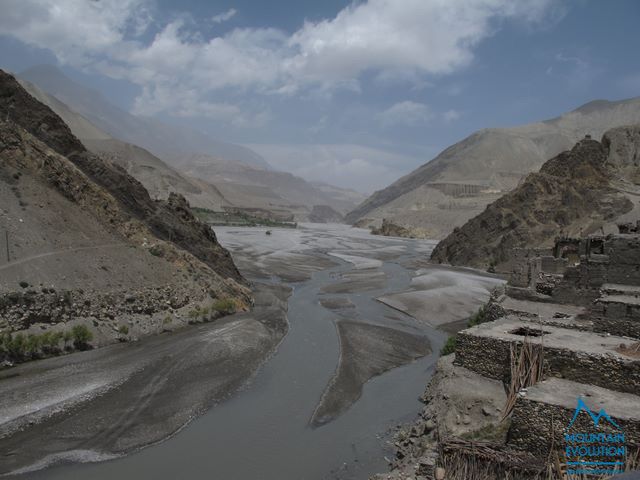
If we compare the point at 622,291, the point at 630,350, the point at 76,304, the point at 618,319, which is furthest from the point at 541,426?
the point at 76,304

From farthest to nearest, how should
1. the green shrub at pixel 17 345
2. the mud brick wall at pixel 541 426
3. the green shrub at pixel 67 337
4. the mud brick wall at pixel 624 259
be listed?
the green shrub at pixel 67 337 → the mud brick wall at pixel 624 259 → the green shrub at pixel 17 345 → the mud brick wall at pixel 541 426

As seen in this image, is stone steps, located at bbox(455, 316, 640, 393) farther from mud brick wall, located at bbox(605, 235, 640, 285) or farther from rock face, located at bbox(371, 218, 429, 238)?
rock face, located at bbox(371, 218, 429, 238)

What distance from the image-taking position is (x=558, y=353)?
45.3 feet

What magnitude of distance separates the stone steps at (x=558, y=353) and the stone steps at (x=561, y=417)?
685 mm

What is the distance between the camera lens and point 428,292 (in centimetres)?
4259

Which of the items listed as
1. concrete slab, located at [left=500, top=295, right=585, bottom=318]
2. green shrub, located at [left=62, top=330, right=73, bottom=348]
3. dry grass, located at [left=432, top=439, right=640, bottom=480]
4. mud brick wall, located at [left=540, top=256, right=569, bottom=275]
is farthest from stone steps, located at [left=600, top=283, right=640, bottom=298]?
green shrub, located at [left=62, top=330, right=73, bottom=348]

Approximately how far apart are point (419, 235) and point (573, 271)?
403ft

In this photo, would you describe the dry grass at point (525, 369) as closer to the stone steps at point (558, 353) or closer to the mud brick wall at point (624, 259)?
the stone steps at point (558, 353)

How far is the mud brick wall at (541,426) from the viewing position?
1069 centimetres

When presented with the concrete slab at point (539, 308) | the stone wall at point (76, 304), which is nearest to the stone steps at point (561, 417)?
the concrete slab at point (539, 308)

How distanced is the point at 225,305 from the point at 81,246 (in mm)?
9711

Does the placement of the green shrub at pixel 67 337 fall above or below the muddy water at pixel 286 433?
above

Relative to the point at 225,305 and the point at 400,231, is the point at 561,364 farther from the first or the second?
the point at 400,231

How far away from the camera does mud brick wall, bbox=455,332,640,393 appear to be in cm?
1246
